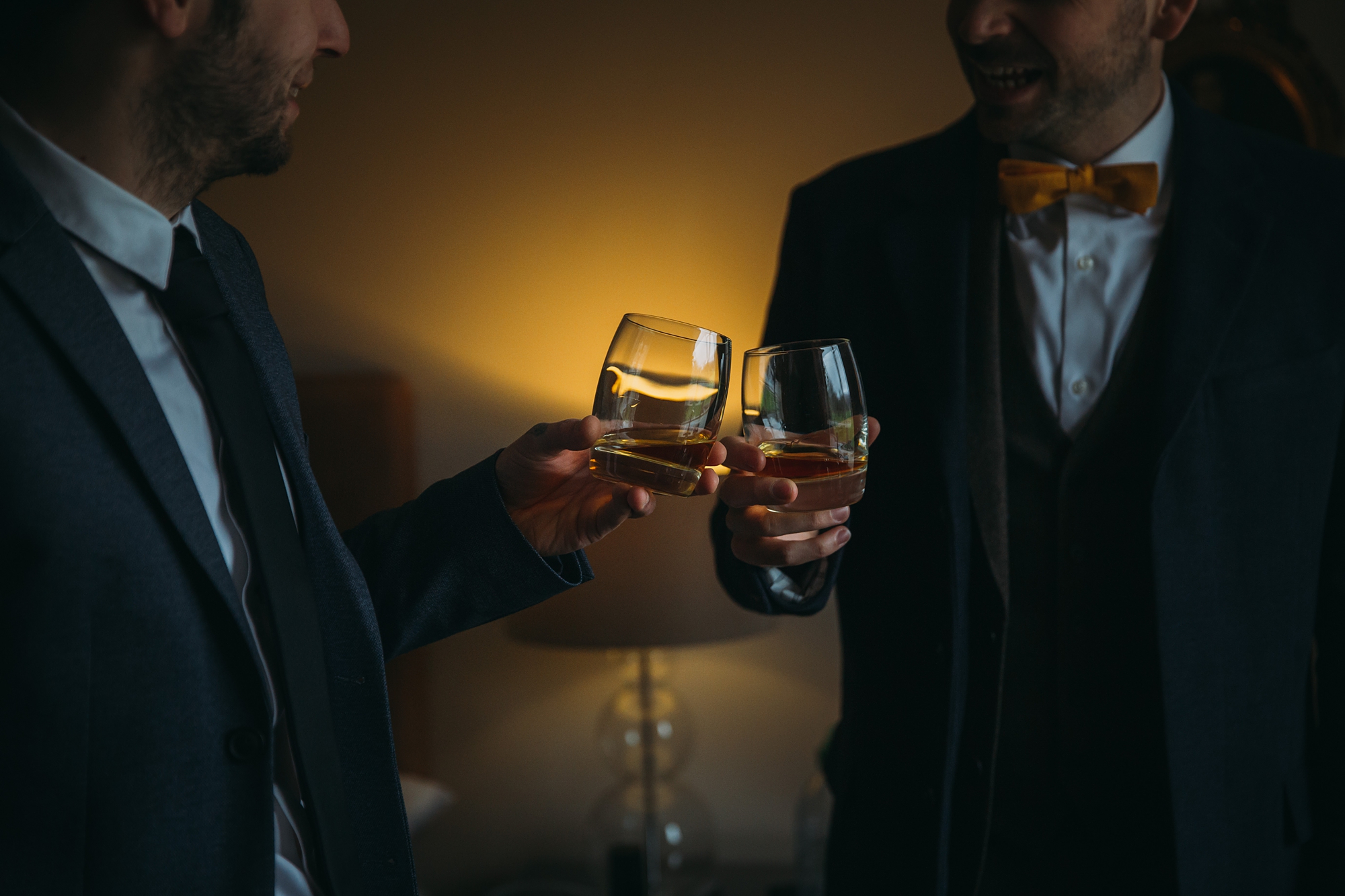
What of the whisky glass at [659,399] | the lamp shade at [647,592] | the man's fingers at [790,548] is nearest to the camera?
the whisky glass at [659,399]

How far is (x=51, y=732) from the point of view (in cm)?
77

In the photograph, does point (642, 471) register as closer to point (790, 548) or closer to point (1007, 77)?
point (790, 548)

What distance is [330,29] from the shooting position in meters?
1.09

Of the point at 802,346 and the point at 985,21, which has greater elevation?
the point at 985,21

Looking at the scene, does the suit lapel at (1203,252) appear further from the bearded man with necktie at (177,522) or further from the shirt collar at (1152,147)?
the bearded man with necktie at (177,522)

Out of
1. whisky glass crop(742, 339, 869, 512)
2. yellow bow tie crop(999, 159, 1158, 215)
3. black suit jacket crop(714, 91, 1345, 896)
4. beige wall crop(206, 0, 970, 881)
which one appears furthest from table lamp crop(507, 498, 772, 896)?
whisky glass crop(742, 339, 869, 512)

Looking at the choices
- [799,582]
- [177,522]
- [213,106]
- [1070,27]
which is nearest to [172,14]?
[213,106]

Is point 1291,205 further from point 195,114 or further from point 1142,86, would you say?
point 195,114

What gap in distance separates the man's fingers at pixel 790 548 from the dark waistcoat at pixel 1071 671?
292mm

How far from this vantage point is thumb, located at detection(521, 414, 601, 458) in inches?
39.4

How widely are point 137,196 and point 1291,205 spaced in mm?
1499

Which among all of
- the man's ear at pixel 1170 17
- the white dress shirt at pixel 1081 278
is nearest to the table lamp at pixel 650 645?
the white dress shirt at pixel 1081 278

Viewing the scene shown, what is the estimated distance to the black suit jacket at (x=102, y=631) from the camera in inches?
30.1

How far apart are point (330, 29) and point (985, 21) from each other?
0.89 m
